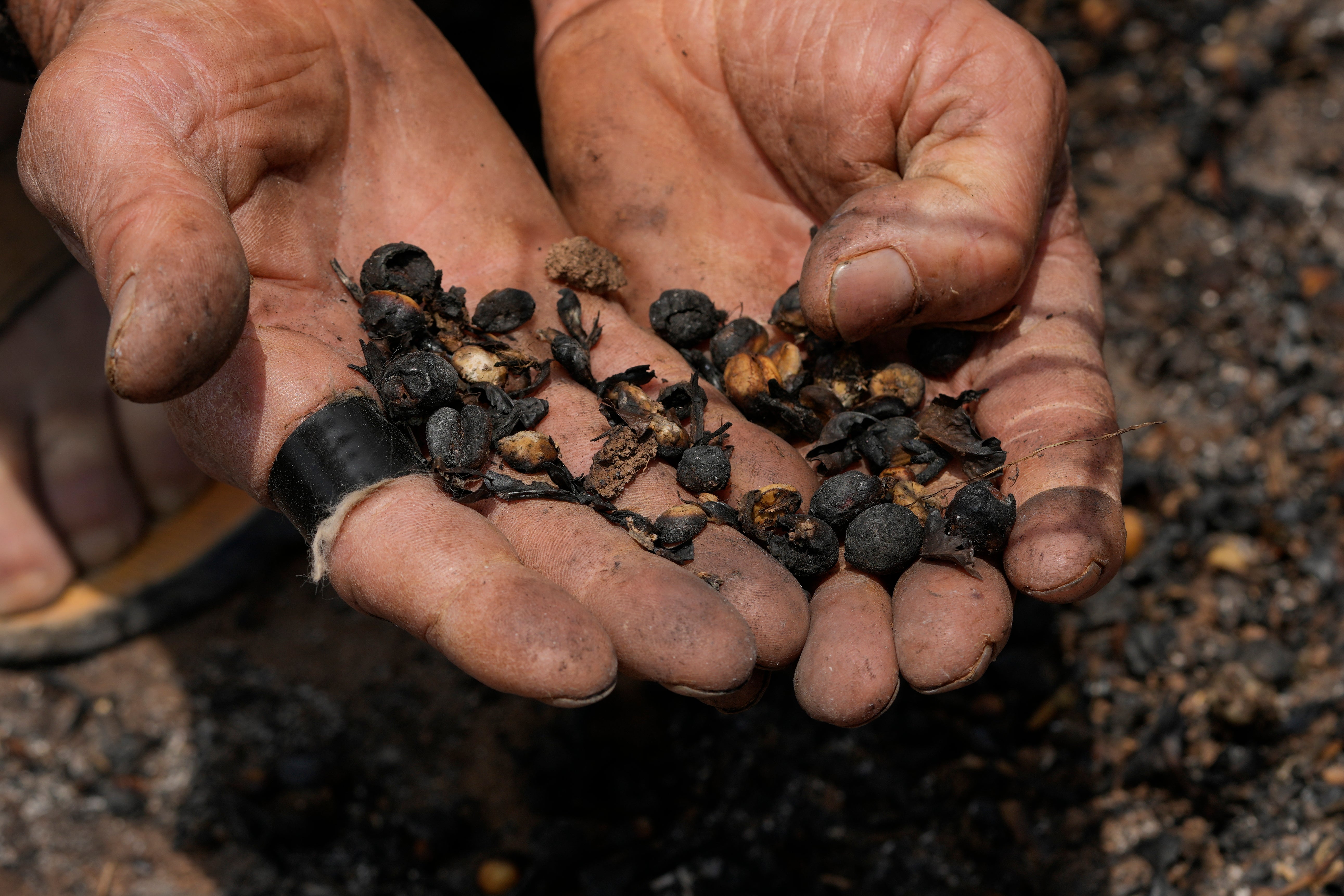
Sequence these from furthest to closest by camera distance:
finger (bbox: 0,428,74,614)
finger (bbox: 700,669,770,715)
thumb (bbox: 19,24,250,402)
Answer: finger (bbox: 0,428,74,614)
finger (bbox: 700,669,770,715)
thumb (bbox: 19,24,250,402)

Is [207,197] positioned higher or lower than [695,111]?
higher

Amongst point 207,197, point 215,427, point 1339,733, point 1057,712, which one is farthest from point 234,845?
point 1339,733

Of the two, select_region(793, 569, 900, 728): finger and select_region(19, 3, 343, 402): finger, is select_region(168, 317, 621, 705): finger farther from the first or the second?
select_region(19, 3, 343, 402): finger

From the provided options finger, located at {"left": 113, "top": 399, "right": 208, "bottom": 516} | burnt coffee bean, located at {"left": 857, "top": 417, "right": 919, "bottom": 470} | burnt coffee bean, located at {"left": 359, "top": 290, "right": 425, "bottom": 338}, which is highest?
burnt coffee bean, located at {"left": 359, "top": 290, "right": 425, "bottom": 338}

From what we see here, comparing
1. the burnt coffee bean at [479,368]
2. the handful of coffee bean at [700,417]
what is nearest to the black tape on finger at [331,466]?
the handful of coffee bean at [700,417]

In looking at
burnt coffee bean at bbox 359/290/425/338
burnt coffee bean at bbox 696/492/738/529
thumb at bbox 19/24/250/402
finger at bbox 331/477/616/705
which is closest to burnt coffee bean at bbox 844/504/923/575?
burnt coffee bean at bbox 696/492/738/529

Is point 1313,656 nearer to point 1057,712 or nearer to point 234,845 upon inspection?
point 1057,712
